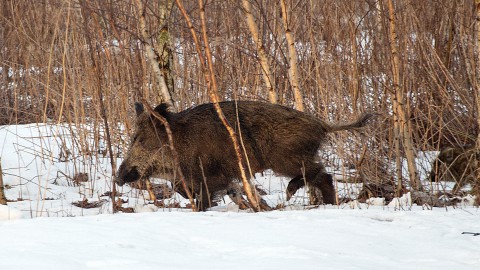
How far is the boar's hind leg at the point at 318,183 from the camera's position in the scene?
6088 millimetres

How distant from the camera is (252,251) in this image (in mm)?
3270

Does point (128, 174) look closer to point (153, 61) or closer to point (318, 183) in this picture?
point (153, 61)

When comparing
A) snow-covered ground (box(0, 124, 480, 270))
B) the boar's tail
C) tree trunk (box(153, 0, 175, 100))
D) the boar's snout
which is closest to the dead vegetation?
tree trunk (box(153, 0, 175, 100))

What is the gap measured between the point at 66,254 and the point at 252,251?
0.79 m

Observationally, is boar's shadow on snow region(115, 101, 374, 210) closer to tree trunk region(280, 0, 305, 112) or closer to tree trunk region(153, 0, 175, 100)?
tree trunk region(280, 0, 305, 112)

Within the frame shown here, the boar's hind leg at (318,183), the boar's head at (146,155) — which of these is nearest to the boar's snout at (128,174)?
the boar's head at (146,155)

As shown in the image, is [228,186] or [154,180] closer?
[228,186]

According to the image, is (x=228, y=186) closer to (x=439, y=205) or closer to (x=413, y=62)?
(x=439, y=205)

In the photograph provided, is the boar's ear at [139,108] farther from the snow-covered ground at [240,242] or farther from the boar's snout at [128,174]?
the snow-covered ground at [240,242]

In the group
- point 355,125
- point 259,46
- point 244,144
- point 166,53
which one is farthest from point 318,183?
point 166,53

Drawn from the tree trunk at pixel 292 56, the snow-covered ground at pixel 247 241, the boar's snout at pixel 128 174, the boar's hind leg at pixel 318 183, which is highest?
the tree trunk at pixel 292 56

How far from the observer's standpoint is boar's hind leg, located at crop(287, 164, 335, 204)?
20.0 feet

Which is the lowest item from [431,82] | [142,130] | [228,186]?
[228,186]

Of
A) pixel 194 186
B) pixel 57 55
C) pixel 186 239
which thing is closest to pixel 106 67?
pixel 57 55
